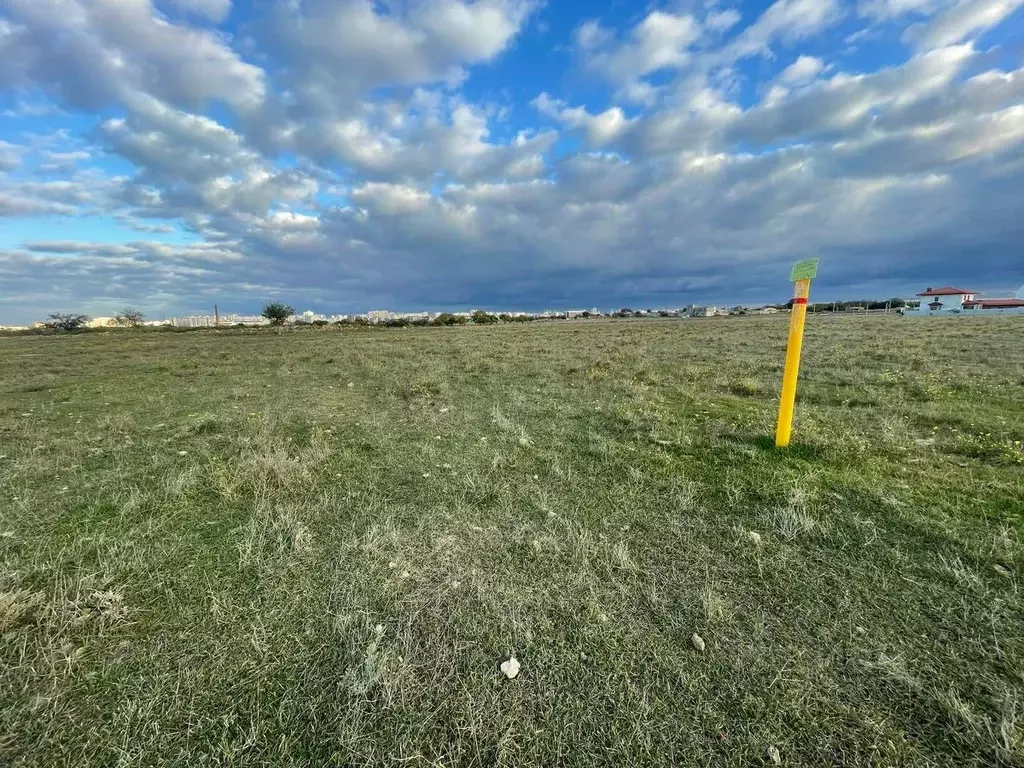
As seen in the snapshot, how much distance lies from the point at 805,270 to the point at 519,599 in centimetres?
526

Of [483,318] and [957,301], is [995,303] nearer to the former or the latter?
[957,301]

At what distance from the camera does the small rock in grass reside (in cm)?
238

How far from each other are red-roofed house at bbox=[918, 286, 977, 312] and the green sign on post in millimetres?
109450

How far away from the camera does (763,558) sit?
3.44 metres

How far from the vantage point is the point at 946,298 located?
309 feet

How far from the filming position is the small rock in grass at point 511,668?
93.7 inches

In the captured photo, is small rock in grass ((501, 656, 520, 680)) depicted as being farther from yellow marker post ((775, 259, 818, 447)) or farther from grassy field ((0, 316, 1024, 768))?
yellow marker post ((775, 259, 818, 447))

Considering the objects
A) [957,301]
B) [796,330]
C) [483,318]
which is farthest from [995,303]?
[796,330]

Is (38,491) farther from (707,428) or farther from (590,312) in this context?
(590,312)

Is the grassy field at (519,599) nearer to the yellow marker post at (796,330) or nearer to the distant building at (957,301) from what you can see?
the yellow marker post at (796,330)

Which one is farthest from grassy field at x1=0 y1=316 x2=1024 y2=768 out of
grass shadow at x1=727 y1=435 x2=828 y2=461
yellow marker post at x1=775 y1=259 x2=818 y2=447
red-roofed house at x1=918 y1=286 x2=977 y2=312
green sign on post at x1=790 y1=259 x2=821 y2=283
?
red-roofed house at x1=918 y1=286 x2=977 y2=312

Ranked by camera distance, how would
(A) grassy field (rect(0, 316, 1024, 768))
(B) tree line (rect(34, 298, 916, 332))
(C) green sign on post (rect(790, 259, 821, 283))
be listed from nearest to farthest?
(A) grassy field (rect(0, 316, 1024, 768))
(C) green sign on post (rect(790, 259, 821, 283))
(B) tree line (rect(34, 298, 916, 332))

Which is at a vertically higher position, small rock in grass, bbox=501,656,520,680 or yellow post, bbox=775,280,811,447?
yellow post, bbox=775,280,811,447

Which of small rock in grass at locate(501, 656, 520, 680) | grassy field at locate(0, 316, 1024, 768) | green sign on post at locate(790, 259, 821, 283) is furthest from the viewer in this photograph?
green sign on post at locate(790, 259, 821, 283)
